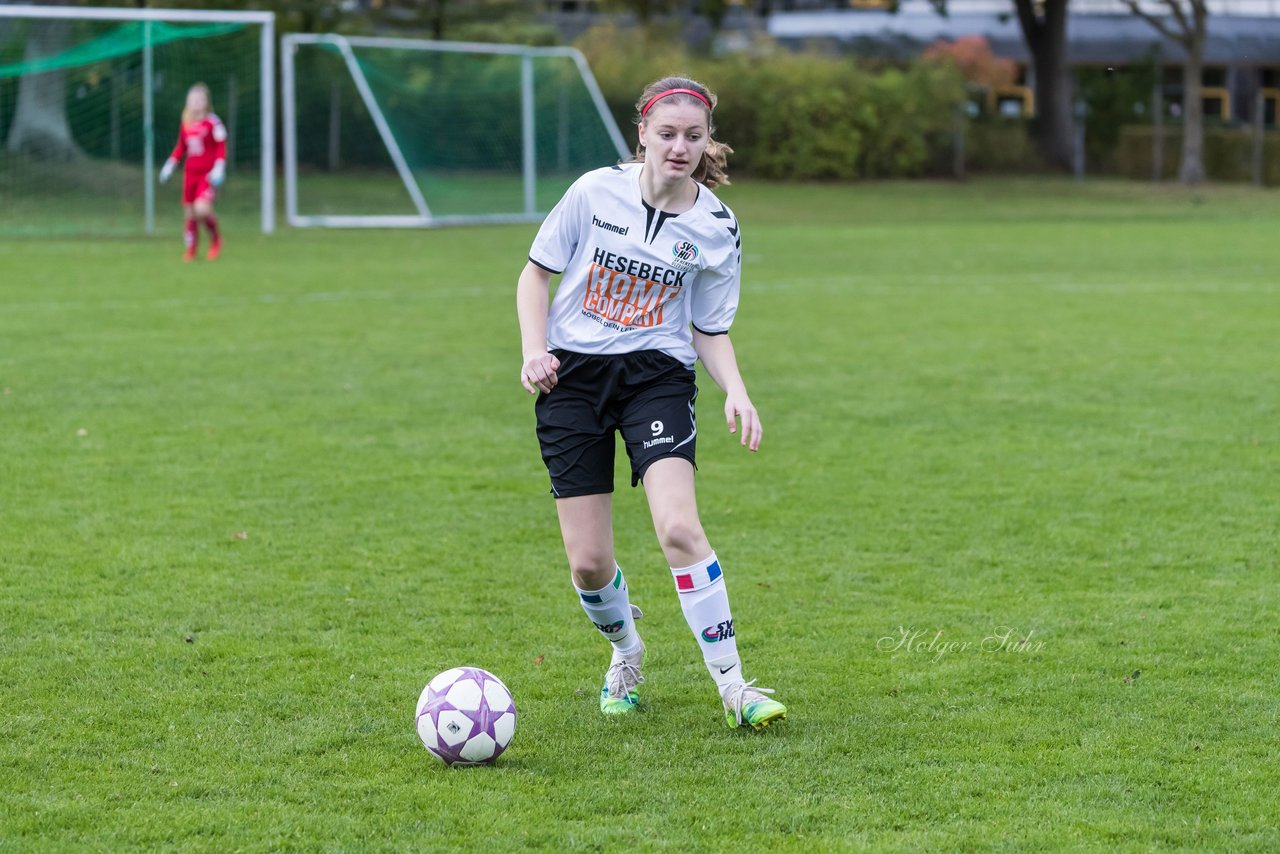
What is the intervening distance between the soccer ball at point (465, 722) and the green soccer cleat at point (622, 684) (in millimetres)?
509

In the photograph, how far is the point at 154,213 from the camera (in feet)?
91.1

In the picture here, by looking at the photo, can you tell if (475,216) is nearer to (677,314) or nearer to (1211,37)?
(677,314)

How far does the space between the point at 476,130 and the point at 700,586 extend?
2534 cm

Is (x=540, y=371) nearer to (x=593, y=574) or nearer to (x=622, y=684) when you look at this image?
(x=593, y=574)

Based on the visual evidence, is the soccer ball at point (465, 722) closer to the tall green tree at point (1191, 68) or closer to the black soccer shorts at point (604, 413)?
the black soccer shorts at point (604, 413)

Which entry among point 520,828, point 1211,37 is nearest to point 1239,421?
point 520,828

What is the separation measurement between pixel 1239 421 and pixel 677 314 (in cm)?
627

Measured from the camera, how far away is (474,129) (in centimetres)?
2927

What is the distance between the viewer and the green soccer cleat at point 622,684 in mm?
5035

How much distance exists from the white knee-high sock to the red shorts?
15783 mm

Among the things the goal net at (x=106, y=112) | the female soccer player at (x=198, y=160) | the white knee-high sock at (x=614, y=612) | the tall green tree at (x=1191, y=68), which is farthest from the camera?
the tall green tree at (x=1191, y=68)
